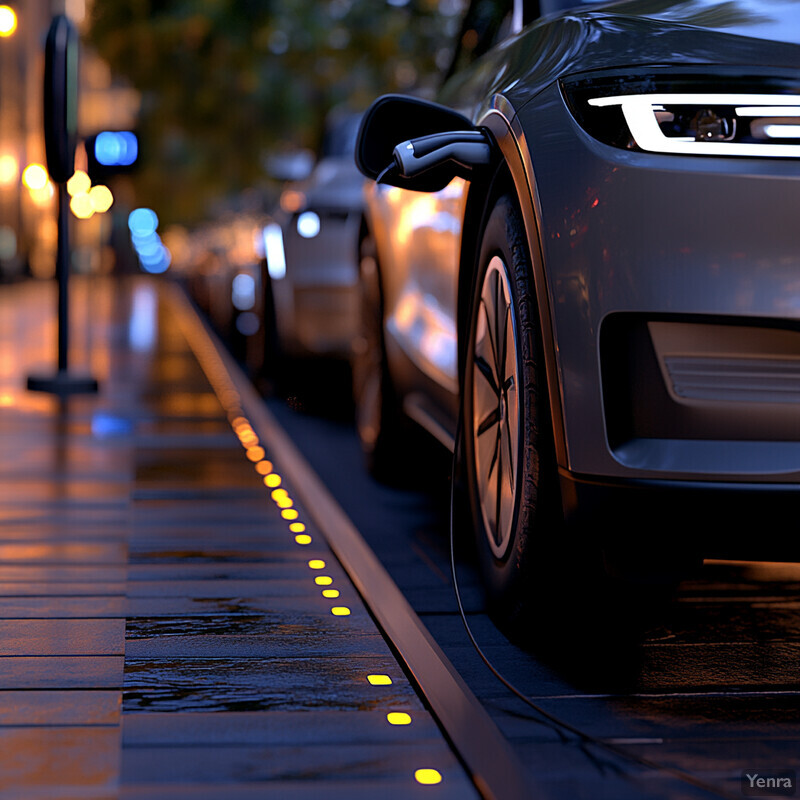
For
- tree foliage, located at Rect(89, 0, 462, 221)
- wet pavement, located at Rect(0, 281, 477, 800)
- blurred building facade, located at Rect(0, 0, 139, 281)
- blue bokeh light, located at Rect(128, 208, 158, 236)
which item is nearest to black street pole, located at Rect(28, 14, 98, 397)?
wet pavement, located at Rect(0, 281, 477, 800)

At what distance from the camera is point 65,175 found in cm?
911

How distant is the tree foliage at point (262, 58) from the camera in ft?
55.7

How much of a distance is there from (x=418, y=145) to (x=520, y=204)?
1.24 ft

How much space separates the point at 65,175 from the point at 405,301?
4815 millimetres

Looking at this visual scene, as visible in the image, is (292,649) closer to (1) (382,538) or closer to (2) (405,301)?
(1) (382,538)

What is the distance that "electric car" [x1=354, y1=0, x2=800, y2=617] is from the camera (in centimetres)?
275

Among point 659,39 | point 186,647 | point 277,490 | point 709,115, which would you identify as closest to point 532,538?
point 186,647

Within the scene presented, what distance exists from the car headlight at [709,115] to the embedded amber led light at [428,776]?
4.02 feet

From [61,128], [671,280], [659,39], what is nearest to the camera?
[671,280]

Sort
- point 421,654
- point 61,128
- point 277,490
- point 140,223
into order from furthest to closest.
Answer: point 140,223 < point 61,128 < point 277,490 < point 421,654

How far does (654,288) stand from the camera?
2.77m

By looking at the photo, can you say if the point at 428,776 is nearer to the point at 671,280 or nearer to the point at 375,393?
the point at 671,280

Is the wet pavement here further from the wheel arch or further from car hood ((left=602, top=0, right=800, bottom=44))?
car hood ((left=602, top=0, right=800, bottom=44))

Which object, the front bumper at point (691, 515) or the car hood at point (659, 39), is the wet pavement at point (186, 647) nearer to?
the front bumper at point (691, 515)
